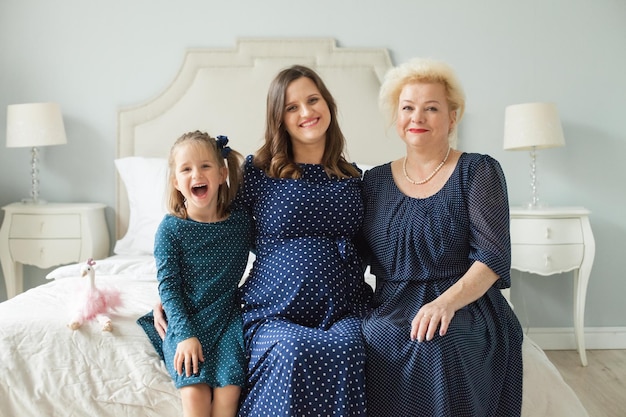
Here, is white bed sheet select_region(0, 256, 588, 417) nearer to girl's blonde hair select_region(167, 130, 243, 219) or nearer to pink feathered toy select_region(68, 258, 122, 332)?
pink feathered toy select_region(68, 258, 122, 332)

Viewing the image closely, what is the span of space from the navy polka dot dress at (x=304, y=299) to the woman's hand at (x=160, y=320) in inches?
8.7

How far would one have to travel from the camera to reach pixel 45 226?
3146 mm

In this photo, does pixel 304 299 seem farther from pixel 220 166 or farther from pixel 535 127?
pixel 535 127

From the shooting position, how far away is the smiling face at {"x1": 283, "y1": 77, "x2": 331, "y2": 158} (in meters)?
1.81

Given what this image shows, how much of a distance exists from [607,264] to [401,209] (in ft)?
7.63

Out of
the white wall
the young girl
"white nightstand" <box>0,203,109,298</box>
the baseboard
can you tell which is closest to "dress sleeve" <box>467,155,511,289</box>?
the young girl

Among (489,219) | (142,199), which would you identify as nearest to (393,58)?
(142,199)

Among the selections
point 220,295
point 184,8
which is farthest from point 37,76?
point 220,295

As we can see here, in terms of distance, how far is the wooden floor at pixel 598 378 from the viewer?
2.52 meters

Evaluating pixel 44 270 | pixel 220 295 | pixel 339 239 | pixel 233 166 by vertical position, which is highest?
pixel 233 166

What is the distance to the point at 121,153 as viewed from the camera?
3.40 m

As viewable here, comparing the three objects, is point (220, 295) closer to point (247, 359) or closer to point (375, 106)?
point (247, 359)

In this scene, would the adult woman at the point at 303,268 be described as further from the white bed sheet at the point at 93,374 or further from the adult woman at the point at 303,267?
the white bed sheet at the point at 93,374

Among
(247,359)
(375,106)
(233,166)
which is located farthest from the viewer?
(375,106)
